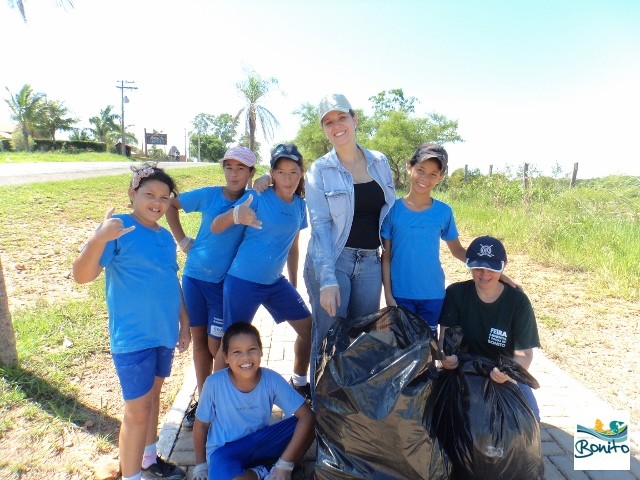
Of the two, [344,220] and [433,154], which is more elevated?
[433,154]

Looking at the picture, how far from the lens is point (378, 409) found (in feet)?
6.56

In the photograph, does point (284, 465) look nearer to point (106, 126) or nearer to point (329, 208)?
point (329, 208)

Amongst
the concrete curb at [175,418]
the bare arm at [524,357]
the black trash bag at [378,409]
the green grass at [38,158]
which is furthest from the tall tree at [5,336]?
the green grass at [38,158]

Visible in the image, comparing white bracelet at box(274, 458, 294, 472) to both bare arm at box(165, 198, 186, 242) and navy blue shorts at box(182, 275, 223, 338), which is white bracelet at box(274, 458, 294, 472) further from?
bare arm at box(165, 198, 186, 242)

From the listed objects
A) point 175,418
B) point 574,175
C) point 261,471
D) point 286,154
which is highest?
point 286,154

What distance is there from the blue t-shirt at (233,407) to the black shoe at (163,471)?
0.26 meters

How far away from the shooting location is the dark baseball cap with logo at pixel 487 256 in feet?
7.96

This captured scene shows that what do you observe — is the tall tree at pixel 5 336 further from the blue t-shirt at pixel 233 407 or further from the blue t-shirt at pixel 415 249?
the blue t-shirt at pixel 415 249

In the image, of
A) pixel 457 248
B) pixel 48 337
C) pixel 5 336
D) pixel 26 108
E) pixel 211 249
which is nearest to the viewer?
pixel 211 249

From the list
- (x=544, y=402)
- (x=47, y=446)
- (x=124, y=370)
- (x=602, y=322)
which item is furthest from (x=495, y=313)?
(x=602, y=322)

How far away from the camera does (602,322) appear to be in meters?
4.84

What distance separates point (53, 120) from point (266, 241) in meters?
51.5

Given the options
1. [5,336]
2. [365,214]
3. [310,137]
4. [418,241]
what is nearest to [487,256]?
[418,241]

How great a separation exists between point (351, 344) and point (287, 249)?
802 millimetres
